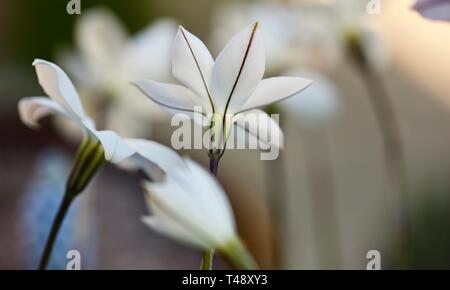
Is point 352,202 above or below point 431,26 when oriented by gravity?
below

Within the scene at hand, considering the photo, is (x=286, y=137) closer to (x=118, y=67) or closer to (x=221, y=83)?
(x=118, y=67)

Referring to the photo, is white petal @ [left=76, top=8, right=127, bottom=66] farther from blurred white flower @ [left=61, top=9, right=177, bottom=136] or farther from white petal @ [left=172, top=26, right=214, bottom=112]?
white petal @ [left=172, top=26, right=214, bottom=112]

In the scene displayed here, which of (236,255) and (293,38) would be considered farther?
(293,38)

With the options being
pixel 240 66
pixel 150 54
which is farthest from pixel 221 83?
pixel 150 54

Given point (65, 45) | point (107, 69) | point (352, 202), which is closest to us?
point (107, 69)

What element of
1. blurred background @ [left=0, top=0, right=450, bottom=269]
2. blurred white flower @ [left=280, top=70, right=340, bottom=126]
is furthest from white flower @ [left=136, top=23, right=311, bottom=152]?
blurred white flower @ [left=280, top=70, right=340, bottom=126]

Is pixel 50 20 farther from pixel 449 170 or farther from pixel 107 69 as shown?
pixel 107 69

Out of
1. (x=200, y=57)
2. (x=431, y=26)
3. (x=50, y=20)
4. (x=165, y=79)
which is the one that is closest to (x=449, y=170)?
(x=431, y=26)
